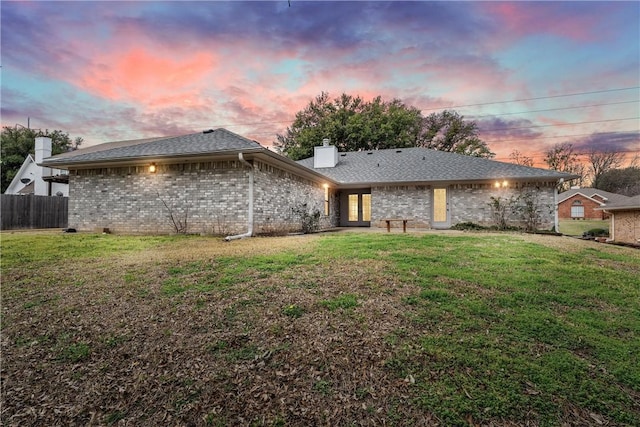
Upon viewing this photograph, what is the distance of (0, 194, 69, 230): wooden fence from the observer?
13312 millimetres

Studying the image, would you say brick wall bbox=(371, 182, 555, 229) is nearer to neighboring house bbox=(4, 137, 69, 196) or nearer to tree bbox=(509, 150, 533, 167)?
neighboring house bbox=(4, 137, 69, 196)

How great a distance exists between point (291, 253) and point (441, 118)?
94.2 feet

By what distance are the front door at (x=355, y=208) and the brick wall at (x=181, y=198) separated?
6.09 m

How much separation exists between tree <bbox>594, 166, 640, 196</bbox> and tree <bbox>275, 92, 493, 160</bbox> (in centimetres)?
1817

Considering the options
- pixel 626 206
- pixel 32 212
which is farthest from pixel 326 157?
pixel 32 212

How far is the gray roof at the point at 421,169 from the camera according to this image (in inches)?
527

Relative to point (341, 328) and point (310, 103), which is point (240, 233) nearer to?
point (341, 328)

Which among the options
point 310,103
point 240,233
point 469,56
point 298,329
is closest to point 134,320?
point 298,329

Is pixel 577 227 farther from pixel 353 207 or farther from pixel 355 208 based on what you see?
pixel 353 207

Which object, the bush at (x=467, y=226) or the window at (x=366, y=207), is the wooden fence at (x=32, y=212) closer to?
the window at (x=366, y=207)

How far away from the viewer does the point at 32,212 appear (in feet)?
46.2

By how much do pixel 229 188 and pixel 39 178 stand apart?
769 inches

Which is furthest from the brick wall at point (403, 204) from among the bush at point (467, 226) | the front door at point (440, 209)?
the bush at point (467, 226)

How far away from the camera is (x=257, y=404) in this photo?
207cm
